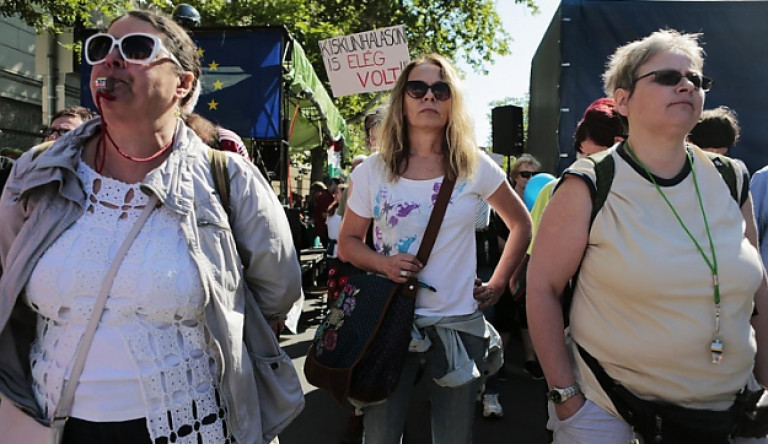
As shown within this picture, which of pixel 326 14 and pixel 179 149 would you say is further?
pixel 326 14

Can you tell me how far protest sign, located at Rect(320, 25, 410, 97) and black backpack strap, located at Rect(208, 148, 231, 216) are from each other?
6.41m

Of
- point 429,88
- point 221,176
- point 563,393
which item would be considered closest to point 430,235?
point 429,88

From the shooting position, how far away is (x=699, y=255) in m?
1.89

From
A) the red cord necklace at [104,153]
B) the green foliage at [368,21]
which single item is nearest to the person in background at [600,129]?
the red cord necklace at [104,153]

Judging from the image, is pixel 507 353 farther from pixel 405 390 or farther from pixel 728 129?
pixel 405 390

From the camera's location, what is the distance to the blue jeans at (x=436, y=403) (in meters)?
2.46

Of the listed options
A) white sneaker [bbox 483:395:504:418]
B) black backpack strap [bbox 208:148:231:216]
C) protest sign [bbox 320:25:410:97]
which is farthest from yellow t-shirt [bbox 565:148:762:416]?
protest sign [bbox 320:25:410:97]

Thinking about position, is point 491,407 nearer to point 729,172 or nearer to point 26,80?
point 729,172

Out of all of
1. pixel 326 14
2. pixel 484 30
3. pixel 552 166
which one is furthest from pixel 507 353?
pixel 484 30

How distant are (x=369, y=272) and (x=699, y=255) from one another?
1229 mm

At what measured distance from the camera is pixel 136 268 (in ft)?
5.43

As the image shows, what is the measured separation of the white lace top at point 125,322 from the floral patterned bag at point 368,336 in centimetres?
69

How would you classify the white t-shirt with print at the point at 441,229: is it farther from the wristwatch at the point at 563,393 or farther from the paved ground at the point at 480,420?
the paved ground at the point at 480,420

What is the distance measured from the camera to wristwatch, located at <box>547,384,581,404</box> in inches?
77.6
